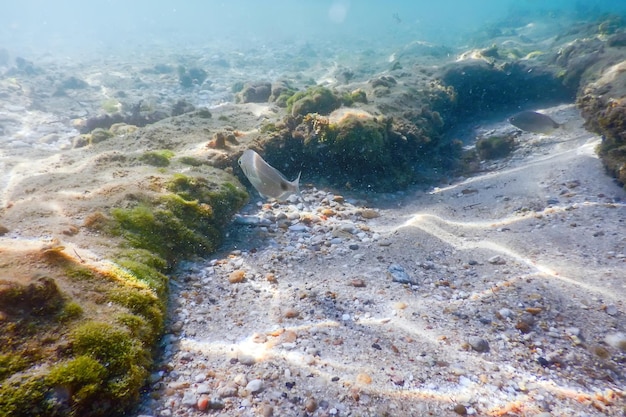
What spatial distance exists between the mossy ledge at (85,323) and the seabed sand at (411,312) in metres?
0.28

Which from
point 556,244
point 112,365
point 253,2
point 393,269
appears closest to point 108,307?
point 112,365

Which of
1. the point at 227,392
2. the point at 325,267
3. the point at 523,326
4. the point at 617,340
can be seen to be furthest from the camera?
the point at 325,267

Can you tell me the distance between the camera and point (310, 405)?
230 centimetres

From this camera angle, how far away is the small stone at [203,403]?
89.6 inches

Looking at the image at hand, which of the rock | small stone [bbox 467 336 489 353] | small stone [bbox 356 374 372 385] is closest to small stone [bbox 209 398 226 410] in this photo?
small stone [bbox 356 374 372 385]

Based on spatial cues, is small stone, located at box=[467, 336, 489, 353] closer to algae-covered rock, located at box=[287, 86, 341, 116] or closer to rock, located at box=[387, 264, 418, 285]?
rock, located at box=[387, 264, 418, 285]

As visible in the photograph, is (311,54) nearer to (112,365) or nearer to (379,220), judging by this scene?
(379,220)

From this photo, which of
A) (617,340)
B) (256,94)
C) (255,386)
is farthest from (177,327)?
(256,94)

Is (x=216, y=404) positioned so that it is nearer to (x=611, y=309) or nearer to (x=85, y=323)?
(x=85, y=323)

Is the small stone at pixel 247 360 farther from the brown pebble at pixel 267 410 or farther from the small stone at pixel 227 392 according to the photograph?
the brown pebble at pixel 267 410

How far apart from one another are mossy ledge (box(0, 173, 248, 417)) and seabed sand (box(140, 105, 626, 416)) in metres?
0.28

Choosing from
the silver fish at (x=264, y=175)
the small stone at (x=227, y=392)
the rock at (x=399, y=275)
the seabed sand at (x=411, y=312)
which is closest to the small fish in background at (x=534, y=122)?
the seabed sand at (x=411, y=312)

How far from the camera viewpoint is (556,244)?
410cm

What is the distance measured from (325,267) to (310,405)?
6.28ft
